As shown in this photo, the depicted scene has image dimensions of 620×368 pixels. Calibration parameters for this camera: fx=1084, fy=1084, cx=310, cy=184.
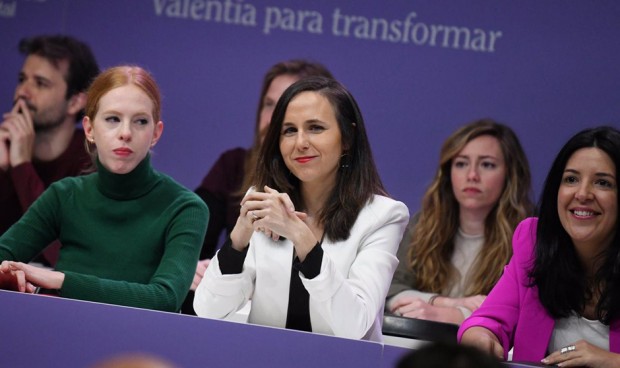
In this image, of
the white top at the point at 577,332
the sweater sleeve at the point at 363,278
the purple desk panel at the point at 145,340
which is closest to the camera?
the purple desk panel at the point at 145,340

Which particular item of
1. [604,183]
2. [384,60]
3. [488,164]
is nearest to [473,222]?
[488,164]

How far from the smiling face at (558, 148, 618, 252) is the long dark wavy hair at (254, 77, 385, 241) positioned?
0.58 meters

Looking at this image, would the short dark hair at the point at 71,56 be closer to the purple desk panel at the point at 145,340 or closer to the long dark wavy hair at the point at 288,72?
the long dark wavy hair at the point at 288,72

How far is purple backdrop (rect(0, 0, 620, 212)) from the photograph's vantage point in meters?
5.37

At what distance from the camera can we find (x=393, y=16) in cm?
553

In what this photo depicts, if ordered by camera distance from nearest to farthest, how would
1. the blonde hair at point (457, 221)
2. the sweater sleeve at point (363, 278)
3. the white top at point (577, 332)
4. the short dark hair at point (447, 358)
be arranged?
the short dark hair at point (447, 358) < the sweater sleeve at point (363, 278) < the white top at point (577, 332) < the blonde hair at point (457, 221)

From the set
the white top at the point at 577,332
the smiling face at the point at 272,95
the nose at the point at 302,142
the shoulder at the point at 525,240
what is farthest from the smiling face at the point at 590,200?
the smiling face at the point at 272,95

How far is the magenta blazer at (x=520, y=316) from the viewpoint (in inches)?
125

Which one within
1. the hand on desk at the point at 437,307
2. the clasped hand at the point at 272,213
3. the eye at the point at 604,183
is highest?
the eye at the point at 604,183

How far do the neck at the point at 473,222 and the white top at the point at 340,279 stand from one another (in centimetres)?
162

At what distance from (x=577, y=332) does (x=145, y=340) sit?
1.28 m

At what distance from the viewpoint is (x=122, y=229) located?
3.49 m

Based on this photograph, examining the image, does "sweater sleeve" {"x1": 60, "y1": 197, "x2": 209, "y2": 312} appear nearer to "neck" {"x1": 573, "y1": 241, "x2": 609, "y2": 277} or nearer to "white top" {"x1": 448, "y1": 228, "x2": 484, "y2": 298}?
"neck" {"x1": 573, "y1": 241, "x2": 609, "y2": 277}

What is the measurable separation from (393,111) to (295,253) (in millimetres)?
2457
